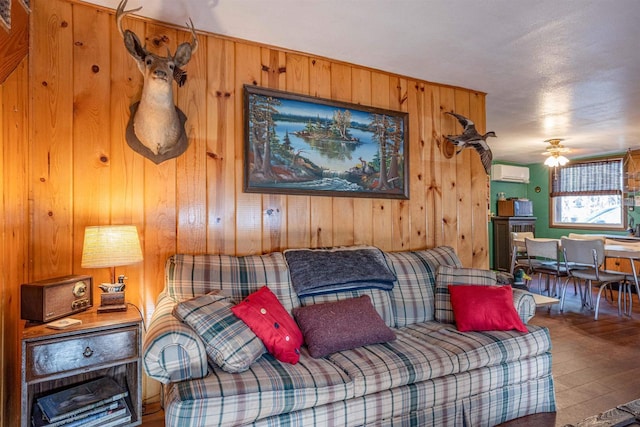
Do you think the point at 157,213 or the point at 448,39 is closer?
the point at 157,213

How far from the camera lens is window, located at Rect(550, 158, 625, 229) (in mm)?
6375

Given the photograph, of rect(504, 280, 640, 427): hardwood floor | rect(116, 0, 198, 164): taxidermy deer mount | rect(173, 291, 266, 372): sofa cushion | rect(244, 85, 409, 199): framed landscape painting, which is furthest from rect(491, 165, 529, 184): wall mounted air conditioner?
rect(173, 291, 266, 372): sofa cushion

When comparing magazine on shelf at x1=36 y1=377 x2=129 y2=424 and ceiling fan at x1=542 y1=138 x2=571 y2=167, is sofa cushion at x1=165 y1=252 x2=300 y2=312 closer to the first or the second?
magazine on shelf at x1=36 y1=377 x2=129 y2=424

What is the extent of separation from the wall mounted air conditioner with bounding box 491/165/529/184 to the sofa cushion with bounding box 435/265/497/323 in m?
5.03

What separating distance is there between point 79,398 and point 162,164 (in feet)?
4.19

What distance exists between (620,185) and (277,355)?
7.08m

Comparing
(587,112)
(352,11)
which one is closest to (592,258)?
(587,112)

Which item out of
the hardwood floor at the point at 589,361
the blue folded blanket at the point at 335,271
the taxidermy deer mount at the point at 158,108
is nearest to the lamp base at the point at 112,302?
the taxidermy deer mount at the point at 158,108

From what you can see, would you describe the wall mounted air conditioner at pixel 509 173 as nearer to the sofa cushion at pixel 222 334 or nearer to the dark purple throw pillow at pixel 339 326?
the dark purple throw pillow at pixel 339 326

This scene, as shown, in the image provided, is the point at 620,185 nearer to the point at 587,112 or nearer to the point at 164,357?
the point at 587,112

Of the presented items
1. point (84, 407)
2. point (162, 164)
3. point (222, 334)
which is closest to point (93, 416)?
point (84, 407)

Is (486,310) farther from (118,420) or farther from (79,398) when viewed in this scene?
(79,398)

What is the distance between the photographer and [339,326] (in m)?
1.91

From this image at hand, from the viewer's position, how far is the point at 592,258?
4223 millimetres
